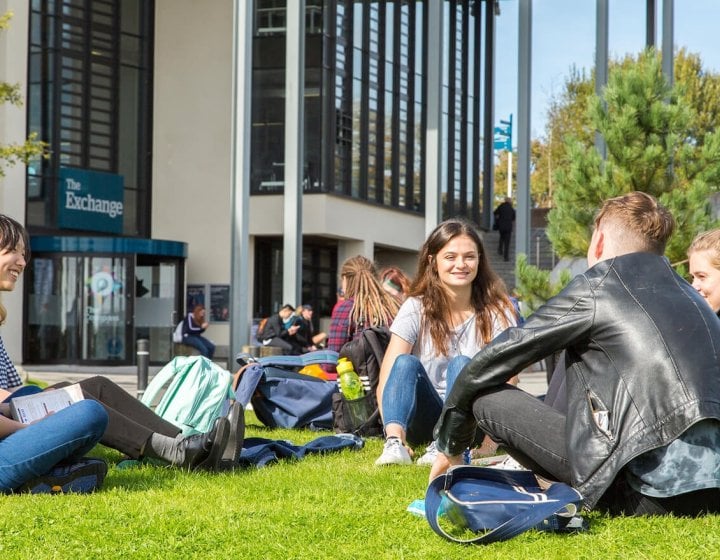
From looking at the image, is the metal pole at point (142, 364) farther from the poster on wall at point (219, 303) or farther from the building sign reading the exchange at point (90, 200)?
the poster on wall at point (219, 303)

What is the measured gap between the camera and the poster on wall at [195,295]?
28.8m

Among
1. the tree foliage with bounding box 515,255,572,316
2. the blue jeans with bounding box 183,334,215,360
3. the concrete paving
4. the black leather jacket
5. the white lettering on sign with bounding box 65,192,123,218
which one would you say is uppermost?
the white lettering on sign with bounding box 65,192,123,218

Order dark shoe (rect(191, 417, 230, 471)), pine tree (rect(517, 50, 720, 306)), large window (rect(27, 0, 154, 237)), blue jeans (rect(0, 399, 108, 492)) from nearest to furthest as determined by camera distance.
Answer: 1. blue jeans (rect(0, 399, 108, 492))
2. dark shoe (rect(191, 417, 230, 471))
3. pine tree (rect(517, 50, 720, 306))
4. large window (rect(27, 0, 154, 237))

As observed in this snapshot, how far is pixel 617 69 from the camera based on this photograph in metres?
11.2

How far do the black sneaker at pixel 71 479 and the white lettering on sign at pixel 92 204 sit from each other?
22.1 meters

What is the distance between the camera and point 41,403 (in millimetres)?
5168

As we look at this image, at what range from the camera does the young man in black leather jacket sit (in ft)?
12.0

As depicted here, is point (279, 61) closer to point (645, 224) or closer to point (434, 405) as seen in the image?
point (434, 405)

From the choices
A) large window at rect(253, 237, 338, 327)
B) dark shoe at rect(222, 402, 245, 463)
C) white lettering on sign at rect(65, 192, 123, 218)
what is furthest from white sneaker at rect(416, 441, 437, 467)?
large window at rect(253, 237, 338, 327)

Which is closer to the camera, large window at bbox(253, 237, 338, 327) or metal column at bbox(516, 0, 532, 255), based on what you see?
metal column at bbox(516, 0, 532, 255)

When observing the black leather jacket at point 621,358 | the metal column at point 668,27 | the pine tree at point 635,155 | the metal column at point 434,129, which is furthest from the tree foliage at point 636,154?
the metal column at point 434,129

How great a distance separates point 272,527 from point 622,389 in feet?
4.57

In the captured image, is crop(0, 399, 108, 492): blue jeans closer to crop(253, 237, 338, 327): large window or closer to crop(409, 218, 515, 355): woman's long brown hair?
→ crop(409, 218, 515, 355): woman's long brown hair

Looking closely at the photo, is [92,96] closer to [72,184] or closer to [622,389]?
[72,184]
